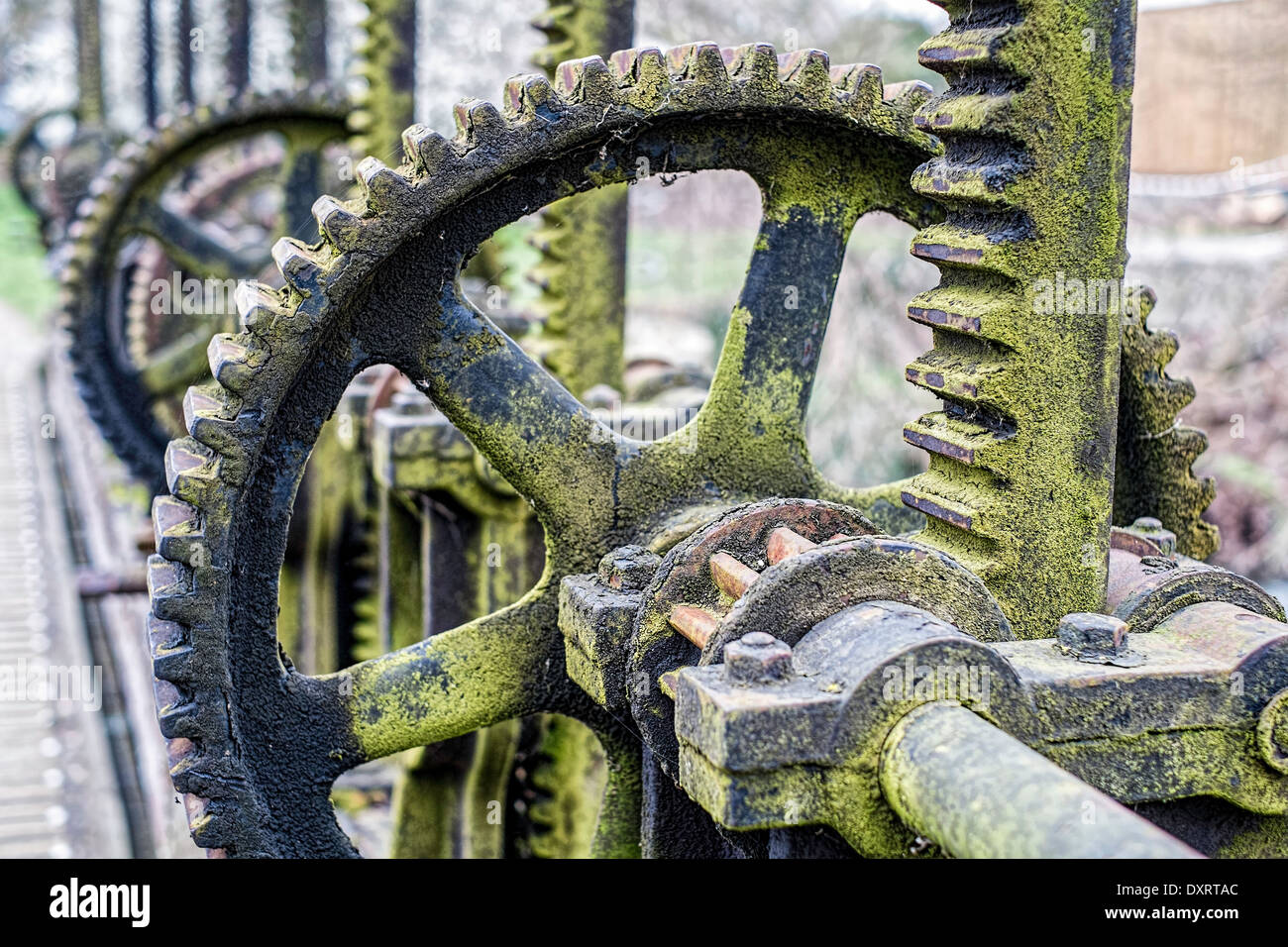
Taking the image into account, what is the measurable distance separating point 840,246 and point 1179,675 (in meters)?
0.94

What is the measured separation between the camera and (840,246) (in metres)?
2.08

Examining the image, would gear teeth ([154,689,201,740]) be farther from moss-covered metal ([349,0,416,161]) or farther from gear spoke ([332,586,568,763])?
moss-covered metal ([349,0,416,161])

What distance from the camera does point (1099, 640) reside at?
1391 mm

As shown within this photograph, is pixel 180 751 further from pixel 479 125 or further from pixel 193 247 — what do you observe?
pixel 193 247

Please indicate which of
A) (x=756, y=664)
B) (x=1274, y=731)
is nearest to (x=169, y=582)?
(x=756, y=664)

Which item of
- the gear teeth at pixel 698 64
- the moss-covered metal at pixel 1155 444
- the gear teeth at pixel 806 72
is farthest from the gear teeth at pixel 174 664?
the moss-covered metal at pixel 1155 444

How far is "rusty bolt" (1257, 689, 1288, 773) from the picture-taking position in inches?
54.1

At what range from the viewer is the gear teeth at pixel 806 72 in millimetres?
1847

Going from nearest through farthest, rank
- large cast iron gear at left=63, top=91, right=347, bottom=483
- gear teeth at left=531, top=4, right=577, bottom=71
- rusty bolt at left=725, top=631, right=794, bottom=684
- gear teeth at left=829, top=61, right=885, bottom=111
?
rusty bolt at left=725, top=631, right=794, bottom=684 < gear teeth at left=829, top=61, right=885, bottom=111 < gear teeth at left=531, top=4, right=577, bottom=71 < large cast iron gear at left=63, top=91, right=347, bottom=483

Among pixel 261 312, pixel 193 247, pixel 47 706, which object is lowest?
pixel 47 706

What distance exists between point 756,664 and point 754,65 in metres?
0.91

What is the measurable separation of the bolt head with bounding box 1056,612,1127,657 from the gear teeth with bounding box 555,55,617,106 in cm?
89

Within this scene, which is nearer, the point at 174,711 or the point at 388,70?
the point at 174,711

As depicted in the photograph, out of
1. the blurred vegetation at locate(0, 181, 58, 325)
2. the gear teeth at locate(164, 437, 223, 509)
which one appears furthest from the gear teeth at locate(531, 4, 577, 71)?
the blurred vegetation at locate(0, 181, 58, 325)
